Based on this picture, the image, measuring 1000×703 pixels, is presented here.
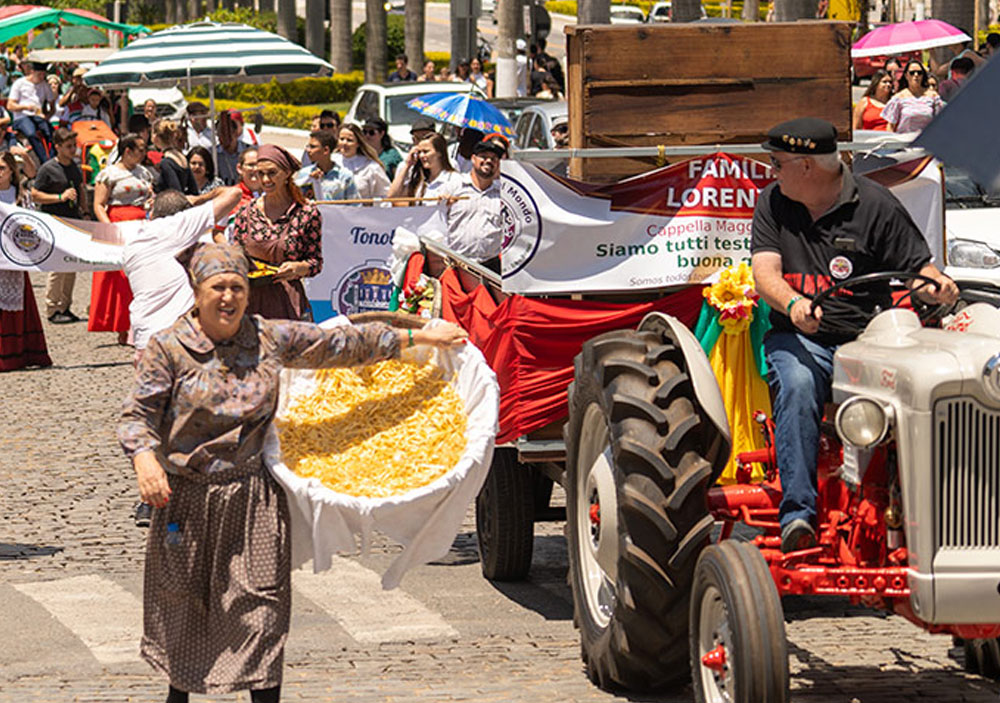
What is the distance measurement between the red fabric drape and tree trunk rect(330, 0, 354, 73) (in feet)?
132

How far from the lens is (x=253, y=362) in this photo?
22.2 ft

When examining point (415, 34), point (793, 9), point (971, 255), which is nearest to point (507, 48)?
point (415, 34)

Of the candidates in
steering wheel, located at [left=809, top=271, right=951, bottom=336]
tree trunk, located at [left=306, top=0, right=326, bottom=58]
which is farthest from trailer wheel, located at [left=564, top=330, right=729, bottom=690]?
tree trunk, located at [left=306, top=0, right=326, bottom=58]

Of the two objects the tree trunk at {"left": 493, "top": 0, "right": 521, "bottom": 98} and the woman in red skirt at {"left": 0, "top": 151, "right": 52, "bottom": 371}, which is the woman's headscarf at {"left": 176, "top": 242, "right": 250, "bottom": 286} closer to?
the woman in red skirt at {"left": 0, "top": 151, "right": 52, "bottom": 371}

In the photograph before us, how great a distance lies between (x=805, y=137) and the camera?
703 cm

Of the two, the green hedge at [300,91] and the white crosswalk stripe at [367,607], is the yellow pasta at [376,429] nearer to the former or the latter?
the white crosswalk stripe at [367,607]

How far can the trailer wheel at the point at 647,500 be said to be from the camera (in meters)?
6.96

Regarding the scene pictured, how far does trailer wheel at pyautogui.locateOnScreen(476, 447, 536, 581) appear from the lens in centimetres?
931

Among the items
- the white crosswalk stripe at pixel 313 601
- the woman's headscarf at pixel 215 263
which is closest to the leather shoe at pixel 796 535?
the woman's headscarf at pixel 215 263

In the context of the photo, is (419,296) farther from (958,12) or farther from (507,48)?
(507,48)

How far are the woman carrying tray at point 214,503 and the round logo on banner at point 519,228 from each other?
2.01 m

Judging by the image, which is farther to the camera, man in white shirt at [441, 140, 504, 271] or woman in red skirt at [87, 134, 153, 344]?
woman in red skirt at [87, 134, 153, 344]

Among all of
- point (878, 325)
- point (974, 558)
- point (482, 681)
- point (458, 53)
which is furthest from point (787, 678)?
point (458, 53)

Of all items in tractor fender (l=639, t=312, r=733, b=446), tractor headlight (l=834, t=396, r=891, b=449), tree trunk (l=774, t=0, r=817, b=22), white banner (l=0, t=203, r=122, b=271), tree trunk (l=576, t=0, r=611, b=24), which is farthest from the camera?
tree trunk (l=576, t=0, r=611, b=24)
